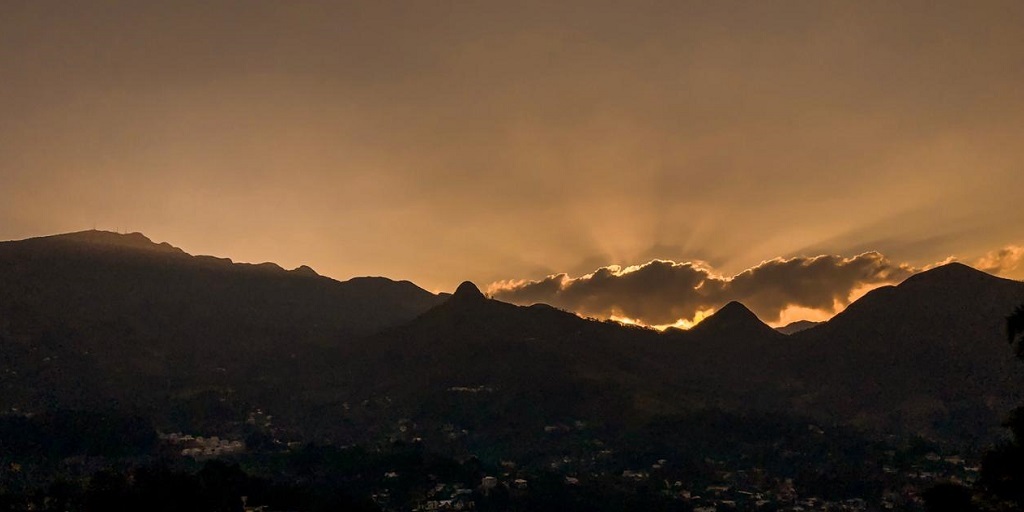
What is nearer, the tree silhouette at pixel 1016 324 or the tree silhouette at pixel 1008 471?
the tree silhouette at pixel 1016 324

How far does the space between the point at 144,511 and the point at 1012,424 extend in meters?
153

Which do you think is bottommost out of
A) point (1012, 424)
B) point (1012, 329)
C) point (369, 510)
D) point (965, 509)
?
point (369, 510)

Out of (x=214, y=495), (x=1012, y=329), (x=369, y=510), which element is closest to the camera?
(x=1012, y=329)

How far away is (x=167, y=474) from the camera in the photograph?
17600 cm

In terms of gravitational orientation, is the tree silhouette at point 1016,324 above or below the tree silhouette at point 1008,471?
above

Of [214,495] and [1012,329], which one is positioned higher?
[1012,329]

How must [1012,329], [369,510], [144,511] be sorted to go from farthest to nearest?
1. [369,510]
2. [144,511]
3. [1012,329]

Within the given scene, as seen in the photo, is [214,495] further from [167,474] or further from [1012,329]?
[1012,329]

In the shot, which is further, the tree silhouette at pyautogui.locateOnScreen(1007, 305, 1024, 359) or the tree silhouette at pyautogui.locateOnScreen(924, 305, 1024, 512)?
the tree silhouette at pyautogui.locateOnScreen(924, 305, 1024, 512)

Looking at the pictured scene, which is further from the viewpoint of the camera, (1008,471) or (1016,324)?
(1008,471)

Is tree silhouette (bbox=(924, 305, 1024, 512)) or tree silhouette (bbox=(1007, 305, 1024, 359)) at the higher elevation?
tree silhouette (bbox=(1007, 305, 1024, 359))

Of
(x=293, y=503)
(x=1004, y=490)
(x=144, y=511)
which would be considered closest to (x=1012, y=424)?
(x=1004, y=490)

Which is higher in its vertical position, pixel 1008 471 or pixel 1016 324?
pixel 1016 324

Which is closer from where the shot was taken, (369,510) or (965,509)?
(965,509)
